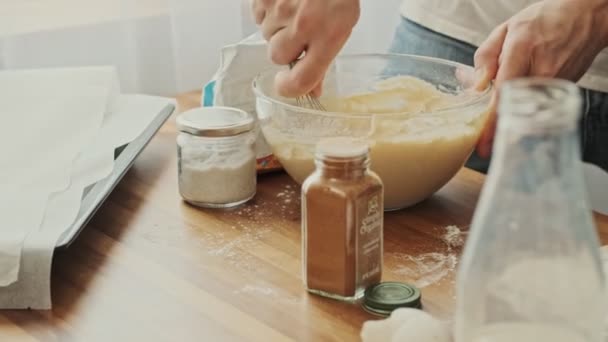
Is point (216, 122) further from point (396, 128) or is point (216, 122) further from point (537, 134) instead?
point (537, 134)

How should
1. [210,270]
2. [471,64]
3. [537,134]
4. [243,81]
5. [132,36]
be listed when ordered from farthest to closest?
[132,36]
[471,64]
[243,81]
[210,270]
[537,134]

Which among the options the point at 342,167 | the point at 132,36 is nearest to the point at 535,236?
the point at 342,167

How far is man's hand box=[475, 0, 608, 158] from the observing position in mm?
1216

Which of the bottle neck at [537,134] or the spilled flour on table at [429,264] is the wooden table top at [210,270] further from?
the bottle neck at [537,134]

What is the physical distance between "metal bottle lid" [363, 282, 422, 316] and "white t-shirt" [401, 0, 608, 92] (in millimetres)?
656

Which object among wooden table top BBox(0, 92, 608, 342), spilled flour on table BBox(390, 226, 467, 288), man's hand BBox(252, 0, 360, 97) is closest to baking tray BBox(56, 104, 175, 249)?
wooden table top BBox(0, 92, 608, 342)

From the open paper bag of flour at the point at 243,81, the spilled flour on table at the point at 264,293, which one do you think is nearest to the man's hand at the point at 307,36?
the open paper bag of flour at the point at 243,81

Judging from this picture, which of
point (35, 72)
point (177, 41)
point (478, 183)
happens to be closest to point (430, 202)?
point (478, 183)

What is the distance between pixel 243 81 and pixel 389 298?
487 millimetres

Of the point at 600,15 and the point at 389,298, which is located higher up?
the point at 600,15

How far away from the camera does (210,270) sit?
106 centimetres

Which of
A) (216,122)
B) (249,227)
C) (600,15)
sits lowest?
(249,227)

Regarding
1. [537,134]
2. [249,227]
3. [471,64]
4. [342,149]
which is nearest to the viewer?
[537,134]

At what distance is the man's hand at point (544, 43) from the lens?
1216 mm
